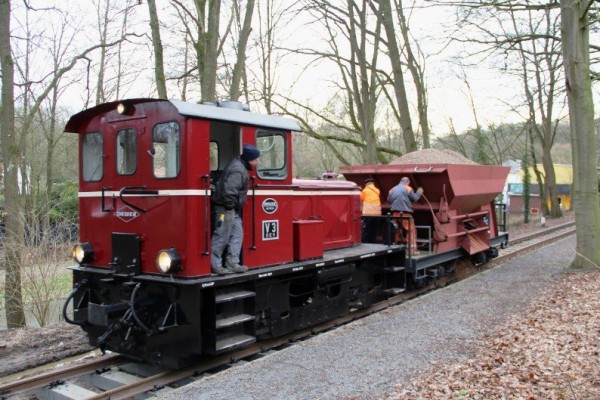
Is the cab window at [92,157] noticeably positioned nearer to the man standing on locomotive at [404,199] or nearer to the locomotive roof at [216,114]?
the locomotive roof at [216,114]

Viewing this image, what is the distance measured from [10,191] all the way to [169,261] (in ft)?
21.5

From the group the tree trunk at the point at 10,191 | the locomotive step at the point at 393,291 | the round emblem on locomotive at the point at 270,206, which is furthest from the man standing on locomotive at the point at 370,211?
the tree trunk at the point at 10,191

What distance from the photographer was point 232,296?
20.6 feet

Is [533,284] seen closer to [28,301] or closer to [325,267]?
[325,267]

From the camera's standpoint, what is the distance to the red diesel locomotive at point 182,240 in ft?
19.9

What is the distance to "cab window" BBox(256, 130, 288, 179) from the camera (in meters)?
7.11

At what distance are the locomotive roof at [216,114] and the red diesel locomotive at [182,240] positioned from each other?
0.06 feet

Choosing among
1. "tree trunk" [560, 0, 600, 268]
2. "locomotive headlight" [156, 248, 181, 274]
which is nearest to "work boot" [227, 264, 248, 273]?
"locomotive headlight" [156, 248, 181, 274]

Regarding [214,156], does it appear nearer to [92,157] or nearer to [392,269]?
[92,157]

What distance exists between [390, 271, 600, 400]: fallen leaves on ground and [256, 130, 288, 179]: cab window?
3.28m

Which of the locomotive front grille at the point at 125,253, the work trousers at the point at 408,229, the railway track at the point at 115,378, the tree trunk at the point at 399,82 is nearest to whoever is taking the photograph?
the railway track at the point at 115,378

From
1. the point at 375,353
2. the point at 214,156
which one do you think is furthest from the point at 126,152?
the point at 375,353

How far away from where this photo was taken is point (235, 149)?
6914mm

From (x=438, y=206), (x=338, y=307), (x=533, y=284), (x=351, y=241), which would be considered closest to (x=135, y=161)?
(x=338, y=307)
